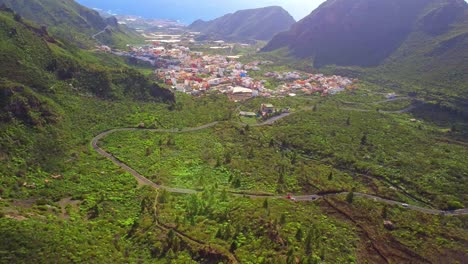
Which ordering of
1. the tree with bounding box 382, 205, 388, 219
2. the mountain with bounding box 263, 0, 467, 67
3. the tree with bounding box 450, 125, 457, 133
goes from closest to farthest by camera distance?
the tree with bounding box 382, 205, 388, 219 → the tree with bounding box 450, 125, 457, 133 → the mountain with bounding box 263, 0, 467, 67

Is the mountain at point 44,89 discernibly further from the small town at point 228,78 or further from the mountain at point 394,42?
the mountain at point 394,42

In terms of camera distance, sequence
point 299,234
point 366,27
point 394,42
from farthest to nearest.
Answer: point 366,27
point 394,42
point 299,234

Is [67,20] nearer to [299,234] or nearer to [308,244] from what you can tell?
[299,234]

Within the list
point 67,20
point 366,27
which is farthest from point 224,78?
A: point 366,27

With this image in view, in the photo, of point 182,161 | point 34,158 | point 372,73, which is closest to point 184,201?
point 182,161

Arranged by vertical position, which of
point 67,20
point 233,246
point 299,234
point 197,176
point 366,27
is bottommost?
point 299,234

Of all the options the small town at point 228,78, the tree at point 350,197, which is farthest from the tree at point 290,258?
the small town at point 228,78

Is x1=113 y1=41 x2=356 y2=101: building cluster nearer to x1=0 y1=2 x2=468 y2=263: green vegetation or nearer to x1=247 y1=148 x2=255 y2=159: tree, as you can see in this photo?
x1=0 y1=2 x2=468 y2=263: green vegetation

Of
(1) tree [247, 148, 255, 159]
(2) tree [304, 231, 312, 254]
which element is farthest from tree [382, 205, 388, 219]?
(1) tree [247, 148, 255, 159]
